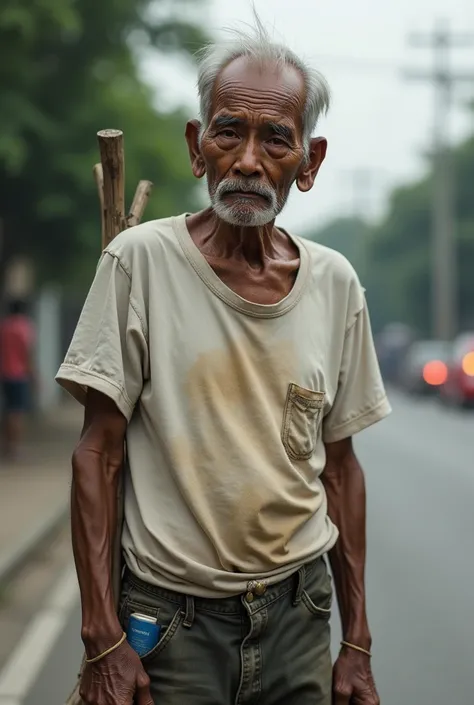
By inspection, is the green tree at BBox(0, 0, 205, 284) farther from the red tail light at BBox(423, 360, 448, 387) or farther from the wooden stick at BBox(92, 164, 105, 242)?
the red tail light at BBox(423, 360, 448, 387)

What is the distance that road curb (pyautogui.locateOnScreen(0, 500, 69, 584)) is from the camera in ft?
29.8

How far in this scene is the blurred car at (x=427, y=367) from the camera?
1393 inches

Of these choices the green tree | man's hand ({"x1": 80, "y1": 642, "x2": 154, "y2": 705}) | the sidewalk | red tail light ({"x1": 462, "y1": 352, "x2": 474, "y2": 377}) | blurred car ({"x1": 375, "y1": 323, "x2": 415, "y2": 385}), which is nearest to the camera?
man's hand ({"x1": 80, "y1": 642, "x2": 154, "y2": 705})

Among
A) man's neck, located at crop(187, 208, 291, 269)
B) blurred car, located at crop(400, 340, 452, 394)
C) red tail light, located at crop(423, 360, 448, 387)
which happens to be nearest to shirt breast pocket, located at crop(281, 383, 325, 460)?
man's neck, located at crop(187, 208, 291, 269)

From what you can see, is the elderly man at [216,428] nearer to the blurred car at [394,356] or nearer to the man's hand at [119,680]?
the man's hand at [119,680]

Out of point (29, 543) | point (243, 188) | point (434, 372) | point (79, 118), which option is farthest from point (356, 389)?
point (434, 372)

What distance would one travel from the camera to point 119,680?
2602 millimetres

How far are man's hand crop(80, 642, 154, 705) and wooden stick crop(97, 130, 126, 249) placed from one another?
0.90m

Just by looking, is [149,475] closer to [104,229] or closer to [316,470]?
[316,470]

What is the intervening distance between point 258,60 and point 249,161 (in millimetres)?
209

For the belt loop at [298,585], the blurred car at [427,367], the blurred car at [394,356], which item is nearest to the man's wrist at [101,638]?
the belt loop at [298,585]

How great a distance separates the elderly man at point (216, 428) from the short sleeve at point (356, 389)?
12cm

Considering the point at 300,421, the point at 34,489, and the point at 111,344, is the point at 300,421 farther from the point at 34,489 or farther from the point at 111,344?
the point at 34,489

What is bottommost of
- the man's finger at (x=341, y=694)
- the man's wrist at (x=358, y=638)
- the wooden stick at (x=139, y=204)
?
the man's finger at (x=341, y=694)
